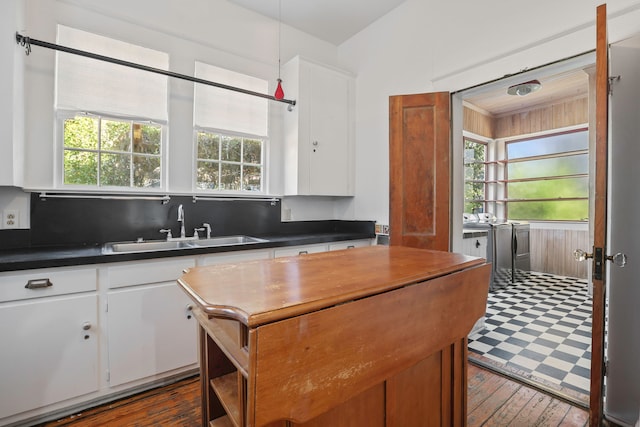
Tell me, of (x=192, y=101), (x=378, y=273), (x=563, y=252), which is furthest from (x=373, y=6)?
(x=563, y=252)

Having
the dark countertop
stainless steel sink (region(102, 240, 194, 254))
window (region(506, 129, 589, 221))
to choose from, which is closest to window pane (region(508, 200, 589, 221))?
window (region(506, 129, 589, 221))

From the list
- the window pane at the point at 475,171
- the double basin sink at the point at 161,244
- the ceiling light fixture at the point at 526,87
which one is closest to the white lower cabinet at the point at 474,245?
the ceiling light fixture at the point at 526,87

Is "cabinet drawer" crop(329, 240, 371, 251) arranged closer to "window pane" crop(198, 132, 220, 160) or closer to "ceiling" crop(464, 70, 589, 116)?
"window pane" crop(198, 132, 220, 160)

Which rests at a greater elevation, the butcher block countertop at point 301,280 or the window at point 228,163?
the window at point 228,163

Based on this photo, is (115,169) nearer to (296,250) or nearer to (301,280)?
(296,250)

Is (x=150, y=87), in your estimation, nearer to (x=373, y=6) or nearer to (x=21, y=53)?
(x=21, y=53)

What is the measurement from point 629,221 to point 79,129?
3592 mm

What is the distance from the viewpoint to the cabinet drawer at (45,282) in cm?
153

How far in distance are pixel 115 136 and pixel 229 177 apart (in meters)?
0.97

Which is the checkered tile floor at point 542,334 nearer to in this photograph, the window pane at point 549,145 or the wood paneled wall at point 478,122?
the window pane at point 549,145

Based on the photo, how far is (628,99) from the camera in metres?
1.57

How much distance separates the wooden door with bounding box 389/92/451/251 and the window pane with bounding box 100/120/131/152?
2.26 m

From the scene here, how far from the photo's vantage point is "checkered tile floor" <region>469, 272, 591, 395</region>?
2166 mm

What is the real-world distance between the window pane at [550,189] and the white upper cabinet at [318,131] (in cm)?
396
